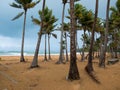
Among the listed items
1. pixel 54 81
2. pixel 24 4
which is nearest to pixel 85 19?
pixel 24 4

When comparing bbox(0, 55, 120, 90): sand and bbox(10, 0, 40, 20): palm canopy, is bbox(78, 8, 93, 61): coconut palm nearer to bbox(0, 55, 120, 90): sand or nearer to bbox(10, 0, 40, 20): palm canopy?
bbox(10, 0, 40, 20): palm canopy

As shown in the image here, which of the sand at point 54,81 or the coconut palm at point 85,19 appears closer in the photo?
the sand at point 54,81

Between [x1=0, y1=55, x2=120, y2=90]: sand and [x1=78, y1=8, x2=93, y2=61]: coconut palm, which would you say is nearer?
[x1=0, y1=55, x2=120, y2=90]: sand

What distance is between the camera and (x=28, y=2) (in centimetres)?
3681

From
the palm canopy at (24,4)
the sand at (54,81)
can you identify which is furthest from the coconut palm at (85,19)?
the sand at (54,81)

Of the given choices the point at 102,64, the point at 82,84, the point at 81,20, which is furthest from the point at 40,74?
the point at 81,20

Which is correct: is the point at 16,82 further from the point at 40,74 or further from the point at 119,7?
the point at 119,7

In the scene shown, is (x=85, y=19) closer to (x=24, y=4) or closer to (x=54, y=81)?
(x=24, y=4)

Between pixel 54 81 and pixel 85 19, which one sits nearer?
pixel 54 81

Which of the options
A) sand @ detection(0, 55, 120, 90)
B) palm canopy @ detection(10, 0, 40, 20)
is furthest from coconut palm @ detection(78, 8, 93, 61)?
sand @ detection(0, 55, 120, 90)

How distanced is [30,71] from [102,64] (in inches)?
287

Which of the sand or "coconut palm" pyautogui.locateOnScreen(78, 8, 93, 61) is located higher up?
"coconut palm" pyautogui.locateOnScreen(78, 8, 93, 61)

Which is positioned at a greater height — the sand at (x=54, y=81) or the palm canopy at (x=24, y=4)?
the palm canopy at (x=24, y=4)

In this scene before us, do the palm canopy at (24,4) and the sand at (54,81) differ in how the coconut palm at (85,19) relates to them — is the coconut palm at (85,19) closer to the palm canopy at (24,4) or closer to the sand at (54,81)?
the palm canopy at (24,4)
